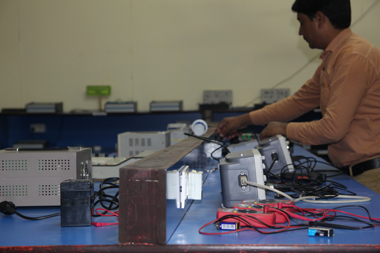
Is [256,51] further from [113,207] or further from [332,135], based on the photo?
[113,207]

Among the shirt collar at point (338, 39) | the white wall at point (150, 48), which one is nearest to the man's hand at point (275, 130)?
the shirt collar at point (338, 39)

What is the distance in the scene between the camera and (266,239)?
0.88 m

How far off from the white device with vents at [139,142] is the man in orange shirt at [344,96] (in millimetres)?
769

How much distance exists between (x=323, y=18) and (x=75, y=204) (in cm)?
147

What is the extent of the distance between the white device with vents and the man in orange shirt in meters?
0.77

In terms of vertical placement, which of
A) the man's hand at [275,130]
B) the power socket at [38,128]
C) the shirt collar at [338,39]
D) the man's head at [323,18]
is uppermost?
the man's head at [323,18]

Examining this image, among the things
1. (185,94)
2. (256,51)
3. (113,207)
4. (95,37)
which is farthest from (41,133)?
(113,207)

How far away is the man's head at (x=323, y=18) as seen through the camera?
67.0 inches

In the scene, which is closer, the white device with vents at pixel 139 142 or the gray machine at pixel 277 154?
the gray machine at pixel 277 154

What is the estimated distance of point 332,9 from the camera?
170 centimetres

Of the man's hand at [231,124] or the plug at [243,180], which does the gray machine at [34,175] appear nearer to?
the plug at [243,180]

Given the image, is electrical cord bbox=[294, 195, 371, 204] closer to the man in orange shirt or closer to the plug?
the plug

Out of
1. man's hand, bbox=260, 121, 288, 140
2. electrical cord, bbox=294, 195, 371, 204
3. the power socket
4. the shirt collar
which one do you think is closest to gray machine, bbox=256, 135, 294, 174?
man's hand, bbox=260, 121, 288, 140

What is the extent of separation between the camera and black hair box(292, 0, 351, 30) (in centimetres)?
170
